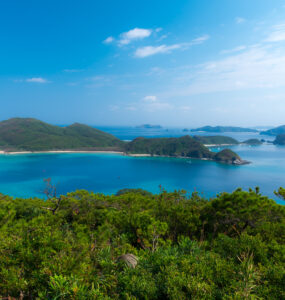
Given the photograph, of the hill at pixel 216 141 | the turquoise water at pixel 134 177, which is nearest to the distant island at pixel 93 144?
the turquoise water at pixel 134 177

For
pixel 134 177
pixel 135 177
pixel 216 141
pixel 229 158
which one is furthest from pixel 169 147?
pixel 216 141

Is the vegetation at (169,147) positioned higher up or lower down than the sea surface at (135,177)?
higher up

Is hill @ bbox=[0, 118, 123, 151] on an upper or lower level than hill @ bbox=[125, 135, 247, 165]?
upper

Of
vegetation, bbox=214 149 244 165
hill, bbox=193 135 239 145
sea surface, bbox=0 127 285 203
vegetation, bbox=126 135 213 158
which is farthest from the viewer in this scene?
hill, bbox=193 135 239 145

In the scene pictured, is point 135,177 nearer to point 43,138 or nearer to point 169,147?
point 169,147

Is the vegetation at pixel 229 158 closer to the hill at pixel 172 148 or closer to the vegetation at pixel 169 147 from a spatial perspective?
the hill at pixel 172 148

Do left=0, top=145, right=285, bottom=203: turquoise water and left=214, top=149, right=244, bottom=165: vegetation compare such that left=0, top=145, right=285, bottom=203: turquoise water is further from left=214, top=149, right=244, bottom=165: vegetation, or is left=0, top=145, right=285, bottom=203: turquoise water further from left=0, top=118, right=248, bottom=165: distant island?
left=0, top=118, right=248, bottom=165: distant island

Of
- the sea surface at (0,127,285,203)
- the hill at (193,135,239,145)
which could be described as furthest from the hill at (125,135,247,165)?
the hill at (193,135,239,145)
